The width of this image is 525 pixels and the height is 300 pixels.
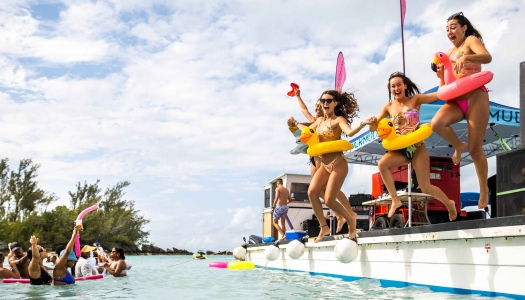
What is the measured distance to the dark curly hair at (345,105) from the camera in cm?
816

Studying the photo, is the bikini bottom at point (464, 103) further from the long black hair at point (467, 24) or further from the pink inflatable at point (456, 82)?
the long black hair at point (467, 24)

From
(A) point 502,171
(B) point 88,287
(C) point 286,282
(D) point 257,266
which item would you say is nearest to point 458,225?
(A) point 502,171

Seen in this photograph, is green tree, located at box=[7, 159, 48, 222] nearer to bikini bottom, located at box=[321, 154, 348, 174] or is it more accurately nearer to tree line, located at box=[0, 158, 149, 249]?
tree line, located at box=[0, 158, 149, 249]

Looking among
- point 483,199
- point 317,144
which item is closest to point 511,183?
point 483,199

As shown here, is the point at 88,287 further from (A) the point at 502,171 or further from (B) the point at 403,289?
(A) the point at 502,171

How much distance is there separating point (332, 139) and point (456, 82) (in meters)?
2.57

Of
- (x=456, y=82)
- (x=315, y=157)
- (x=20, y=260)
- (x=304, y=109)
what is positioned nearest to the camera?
(x=456, y=82)

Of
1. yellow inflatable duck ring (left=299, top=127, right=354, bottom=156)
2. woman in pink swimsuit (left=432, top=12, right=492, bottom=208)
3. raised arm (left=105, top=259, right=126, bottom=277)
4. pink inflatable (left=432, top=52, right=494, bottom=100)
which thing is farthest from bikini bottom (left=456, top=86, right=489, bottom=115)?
raised arm (left=105, top=259, right=126, bottom=277)

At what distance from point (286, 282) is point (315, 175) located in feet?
8.76

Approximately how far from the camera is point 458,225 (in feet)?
Answer: 20.6

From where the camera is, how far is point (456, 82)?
18.2 feet

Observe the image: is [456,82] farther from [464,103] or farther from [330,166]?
[330,166]

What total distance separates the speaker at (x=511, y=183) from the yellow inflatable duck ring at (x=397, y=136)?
36.3 inches

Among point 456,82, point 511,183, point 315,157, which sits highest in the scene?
point 456,82
